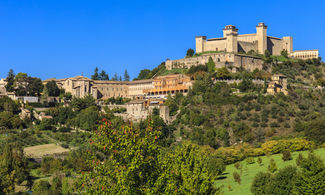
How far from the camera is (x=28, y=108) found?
236 ft

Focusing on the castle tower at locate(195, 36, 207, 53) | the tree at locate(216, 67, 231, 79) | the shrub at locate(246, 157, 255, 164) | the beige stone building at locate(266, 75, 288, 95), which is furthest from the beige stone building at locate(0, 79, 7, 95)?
the shrub at locate(246, 157, 255, 164)

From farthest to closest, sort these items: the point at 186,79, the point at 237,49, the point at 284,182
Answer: the point at 237,49 → the point at 186,79 → the point at 284,182

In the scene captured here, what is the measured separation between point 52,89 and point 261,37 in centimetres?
3777

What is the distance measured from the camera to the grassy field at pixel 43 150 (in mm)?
57200

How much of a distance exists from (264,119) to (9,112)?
3411cm

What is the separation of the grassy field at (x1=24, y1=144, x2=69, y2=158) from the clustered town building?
37.4 ft

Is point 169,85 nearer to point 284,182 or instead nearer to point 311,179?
point 284,182

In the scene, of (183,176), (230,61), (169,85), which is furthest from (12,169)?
(230,61)

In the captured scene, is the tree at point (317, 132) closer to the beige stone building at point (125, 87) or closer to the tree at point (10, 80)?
the beige stone building at point (125, 87)

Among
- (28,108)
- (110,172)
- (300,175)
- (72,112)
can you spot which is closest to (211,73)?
(72,112)

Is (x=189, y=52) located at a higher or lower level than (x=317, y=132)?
higher

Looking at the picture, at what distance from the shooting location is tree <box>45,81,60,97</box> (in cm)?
7888

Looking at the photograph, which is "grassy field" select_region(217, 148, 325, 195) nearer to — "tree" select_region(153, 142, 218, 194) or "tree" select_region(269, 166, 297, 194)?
"tree" select_region(269, 166, 297, 194)

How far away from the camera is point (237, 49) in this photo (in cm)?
8562
